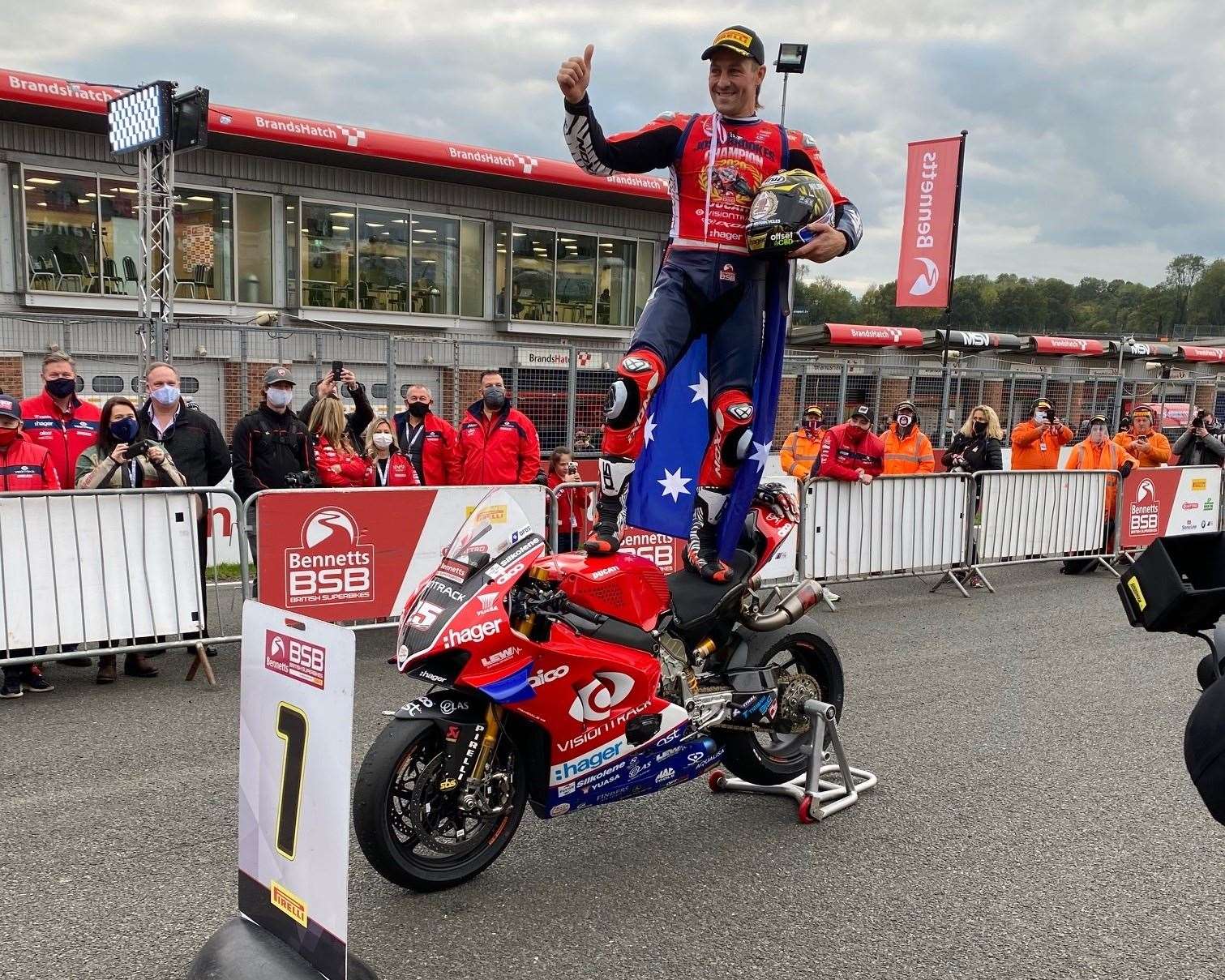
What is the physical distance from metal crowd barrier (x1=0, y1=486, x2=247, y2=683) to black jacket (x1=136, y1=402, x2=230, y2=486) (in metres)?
0.60

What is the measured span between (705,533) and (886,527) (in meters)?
4.86

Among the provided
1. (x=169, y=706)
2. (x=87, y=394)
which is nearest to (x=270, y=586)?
(x=169, y=706)

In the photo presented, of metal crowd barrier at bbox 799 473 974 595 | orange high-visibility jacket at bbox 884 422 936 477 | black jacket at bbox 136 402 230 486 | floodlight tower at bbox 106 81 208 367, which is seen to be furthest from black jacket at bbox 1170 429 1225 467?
floodlight tower at bbox 106 81 208 367

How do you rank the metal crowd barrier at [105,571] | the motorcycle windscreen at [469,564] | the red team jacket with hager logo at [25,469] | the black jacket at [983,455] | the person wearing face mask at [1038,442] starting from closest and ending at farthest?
the motorcycle windscreen at [469,564]
the metal crowd barrier at [105,571]
the red team jacket with hager logo at [25,469]
the black jacket at [983,455]
the person wearing face mask at [1038,442]

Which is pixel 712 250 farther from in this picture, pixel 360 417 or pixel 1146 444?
pixel 1146 444

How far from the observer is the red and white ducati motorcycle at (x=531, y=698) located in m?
3.26

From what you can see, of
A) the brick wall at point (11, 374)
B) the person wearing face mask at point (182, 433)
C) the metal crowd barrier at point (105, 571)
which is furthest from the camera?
the brick wall at point (11, 374)

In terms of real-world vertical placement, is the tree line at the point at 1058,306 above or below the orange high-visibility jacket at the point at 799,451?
above

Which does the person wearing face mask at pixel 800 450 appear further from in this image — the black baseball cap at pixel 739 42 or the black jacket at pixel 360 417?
the black baseball cap at pixel 739 42

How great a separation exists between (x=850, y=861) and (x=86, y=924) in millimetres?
2634

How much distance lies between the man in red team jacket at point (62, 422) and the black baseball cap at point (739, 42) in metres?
4.66

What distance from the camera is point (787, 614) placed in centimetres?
429

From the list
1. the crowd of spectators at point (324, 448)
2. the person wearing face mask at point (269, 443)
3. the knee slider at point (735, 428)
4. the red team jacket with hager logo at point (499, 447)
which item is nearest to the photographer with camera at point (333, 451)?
the crowd of spectators at point (324, 448)

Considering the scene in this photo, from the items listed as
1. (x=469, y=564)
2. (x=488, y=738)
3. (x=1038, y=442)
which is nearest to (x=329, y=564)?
(x=469, y=564)
